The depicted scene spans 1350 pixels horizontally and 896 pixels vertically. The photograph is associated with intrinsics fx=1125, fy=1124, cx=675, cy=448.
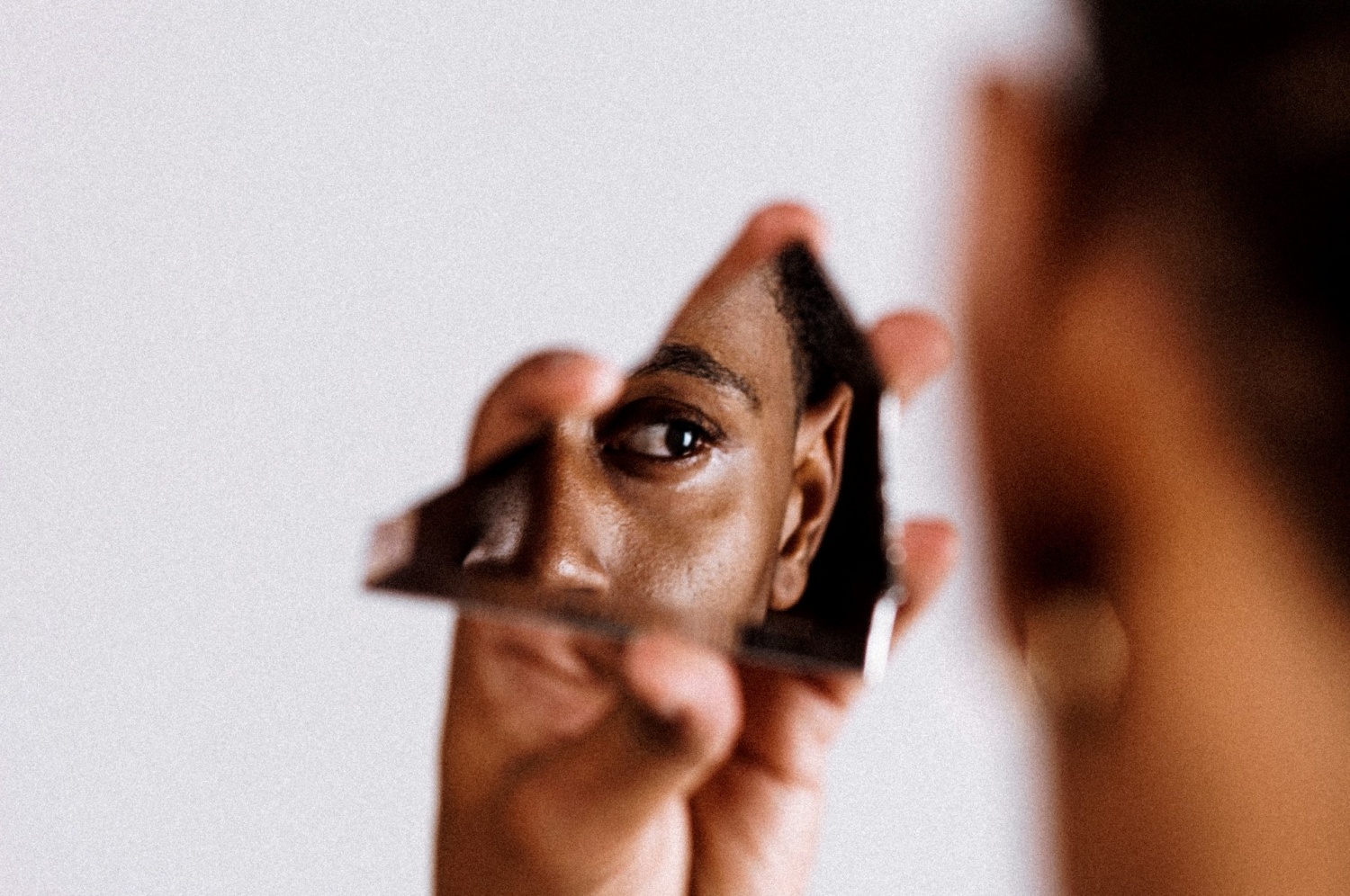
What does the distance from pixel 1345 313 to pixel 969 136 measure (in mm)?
440

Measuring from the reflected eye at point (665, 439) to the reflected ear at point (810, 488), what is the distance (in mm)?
56

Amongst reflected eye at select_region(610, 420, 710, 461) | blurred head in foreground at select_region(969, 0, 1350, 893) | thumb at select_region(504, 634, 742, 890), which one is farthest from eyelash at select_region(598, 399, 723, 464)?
blurred head in foreground at select_region(969, 0, 1350, 893)

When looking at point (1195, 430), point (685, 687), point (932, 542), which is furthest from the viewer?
point (1195, 430)

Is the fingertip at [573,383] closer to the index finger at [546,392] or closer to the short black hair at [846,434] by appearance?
the index finger at [546,392]

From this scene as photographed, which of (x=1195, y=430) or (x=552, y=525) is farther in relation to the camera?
(x=1195, y=430)

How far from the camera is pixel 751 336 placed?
64 cm

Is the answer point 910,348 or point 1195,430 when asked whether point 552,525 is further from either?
point 1195,430

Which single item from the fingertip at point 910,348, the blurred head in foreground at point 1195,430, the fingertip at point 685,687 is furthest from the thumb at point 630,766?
the blurred head in foreground at point 1195,430

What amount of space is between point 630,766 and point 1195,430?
0.53m

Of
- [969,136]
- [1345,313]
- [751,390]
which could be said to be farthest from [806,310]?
[969,136]

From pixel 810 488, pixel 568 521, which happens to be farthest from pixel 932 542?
pixel 568 521

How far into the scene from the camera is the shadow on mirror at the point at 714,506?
53cm

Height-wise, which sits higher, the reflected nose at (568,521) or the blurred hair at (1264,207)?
the blurred hair at (1264,207)

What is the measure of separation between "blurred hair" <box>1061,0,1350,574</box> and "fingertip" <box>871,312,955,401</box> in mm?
208
